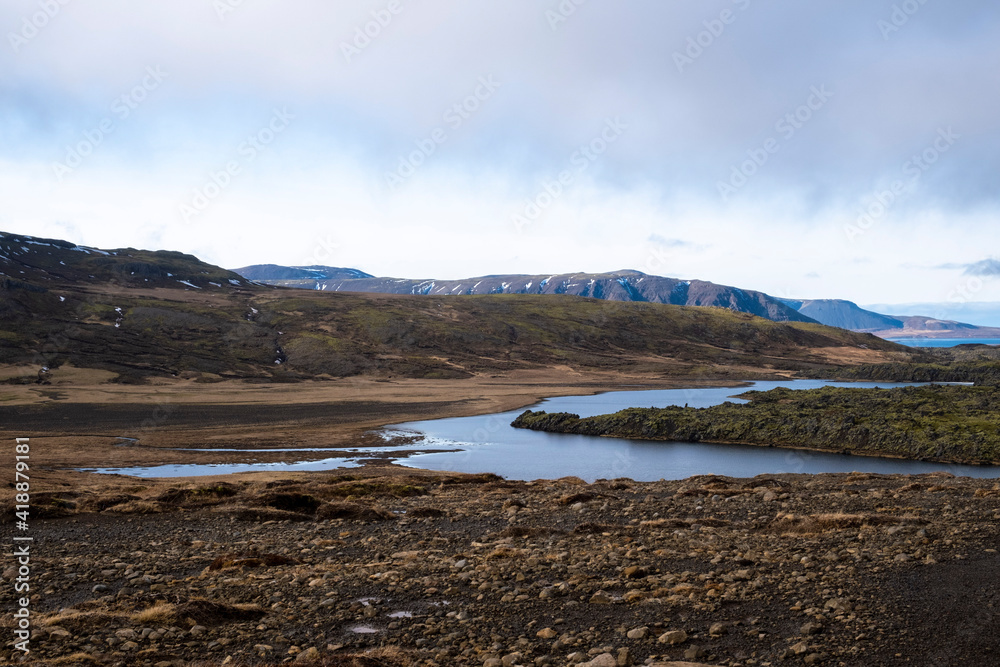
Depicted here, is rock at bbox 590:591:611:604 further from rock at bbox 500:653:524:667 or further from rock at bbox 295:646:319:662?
rock at bbox 295:646:319:662

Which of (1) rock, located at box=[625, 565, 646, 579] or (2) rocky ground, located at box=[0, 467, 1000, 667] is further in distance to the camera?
(1) rock, located at box=[625, 565, 646, 579]

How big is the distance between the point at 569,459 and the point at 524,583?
45.7 metres

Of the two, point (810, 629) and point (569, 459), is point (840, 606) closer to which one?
point (810, 629)

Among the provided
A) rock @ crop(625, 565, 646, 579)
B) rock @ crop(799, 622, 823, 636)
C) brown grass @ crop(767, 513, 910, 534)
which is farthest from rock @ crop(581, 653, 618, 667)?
brown grass @ crop(767, 513, 910, 534)

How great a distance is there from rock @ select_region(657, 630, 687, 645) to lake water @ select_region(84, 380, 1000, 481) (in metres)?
38.9

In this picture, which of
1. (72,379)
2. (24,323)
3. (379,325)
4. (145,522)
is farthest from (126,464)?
(379,325)

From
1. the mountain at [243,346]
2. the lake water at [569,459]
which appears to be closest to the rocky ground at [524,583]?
the lake water at [569,459]

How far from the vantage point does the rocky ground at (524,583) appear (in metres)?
10.3

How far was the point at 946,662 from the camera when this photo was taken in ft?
30.0

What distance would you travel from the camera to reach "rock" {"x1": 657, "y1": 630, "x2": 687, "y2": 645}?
33.8 feet

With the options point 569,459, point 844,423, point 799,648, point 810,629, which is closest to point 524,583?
point 810,629

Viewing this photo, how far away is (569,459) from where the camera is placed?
194 feet

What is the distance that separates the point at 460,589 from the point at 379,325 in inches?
7130

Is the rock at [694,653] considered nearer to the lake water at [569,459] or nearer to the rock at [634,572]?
the rock at [634,572]
